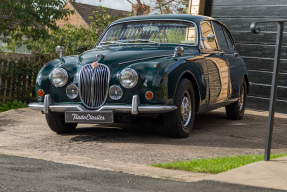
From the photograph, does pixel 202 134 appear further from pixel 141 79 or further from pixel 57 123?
pixel 57 123

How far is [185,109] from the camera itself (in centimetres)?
658

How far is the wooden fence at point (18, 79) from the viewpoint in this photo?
11.1 m

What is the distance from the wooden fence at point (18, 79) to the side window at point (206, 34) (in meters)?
4.85

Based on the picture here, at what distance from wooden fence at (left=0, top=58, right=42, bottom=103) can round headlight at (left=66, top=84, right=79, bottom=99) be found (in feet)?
16.2

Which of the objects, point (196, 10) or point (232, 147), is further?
point (196, 10)

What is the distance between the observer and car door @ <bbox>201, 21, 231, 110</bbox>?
743cm

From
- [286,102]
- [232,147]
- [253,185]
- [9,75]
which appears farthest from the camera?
[9,75]

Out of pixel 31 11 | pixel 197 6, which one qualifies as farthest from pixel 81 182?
pixel 31 11

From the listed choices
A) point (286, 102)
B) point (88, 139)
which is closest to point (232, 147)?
point (88, 139)

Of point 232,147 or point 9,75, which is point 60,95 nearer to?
point 232,147

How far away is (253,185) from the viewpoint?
398 centimetres

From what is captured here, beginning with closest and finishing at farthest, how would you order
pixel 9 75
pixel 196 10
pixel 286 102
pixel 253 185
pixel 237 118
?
pixel 253 185 < pixel 237 118 < pixel 286 102 < pixel 9 75 < pixel 196 10

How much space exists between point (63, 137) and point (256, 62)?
5954 millimetres

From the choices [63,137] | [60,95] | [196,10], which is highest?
[196,10]
